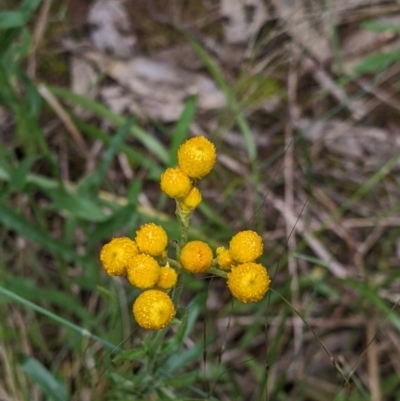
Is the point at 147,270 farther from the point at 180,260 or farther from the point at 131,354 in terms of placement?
the point at 131,354

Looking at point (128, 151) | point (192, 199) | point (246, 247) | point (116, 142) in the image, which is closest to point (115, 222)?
point (116, 142)

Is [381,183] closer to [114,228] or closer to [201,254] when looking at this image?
[114,228]

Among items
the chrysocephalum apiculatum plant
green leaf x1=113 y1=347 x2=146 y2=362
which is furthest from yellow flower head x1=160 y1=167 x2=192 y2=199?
green leaf x1=113 y1=347 x2=146 y2=362

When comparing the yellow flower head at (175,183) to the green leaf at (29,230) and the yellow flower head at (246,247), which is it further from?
the green leaf at (29,230)

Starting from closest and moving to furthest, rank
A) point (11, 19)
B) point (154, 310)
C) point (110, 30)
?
1. point (154, 310)
2. point (11, 19)
3. point (110, 30)

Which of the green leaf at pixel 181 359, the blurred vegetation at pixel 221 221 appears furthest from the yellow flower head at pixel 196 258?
the blurred vegetation at pixel 221 221

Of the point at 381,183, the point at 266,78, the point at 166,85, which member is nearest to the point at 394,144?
the point at 381,183
